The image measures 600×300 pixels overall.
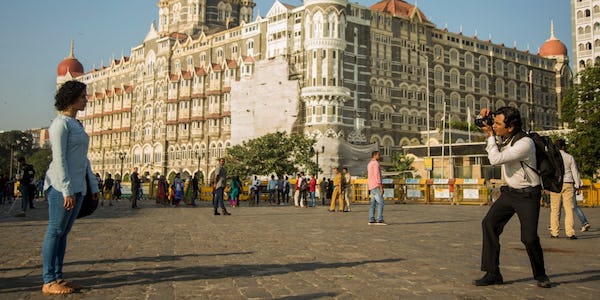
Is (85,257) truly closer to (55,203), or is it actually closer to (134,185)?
(55,203)

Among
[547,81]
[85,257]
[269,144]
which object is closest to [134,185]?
[85,257]

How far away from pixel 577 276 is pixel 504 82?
2819 inches

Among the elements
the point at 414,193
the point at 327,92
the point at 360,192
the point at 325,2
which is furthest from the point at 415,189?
the point at 325,2

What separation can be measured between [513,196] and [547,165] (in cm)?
47

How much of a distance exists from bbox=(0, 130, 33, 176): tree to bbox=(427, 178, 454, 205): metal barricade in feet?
276

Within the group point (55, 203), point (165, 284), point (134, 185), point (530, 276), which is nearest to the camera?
point (55, 203)

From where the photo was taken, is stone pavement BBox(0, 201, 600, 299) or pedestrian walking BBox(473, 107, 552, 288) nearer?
stone pavement BBox(0, 201, 600, 299)

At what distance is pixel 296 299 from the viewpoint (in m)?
4.84

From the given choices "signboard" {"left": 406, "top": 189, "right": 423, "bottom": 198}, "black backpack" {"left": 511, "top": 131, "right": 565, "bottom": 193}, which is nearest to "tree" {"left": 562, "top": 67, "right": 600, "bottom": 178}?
"signboard" {"left": 406, "top": 189, "right": 423, "bottom": 198}

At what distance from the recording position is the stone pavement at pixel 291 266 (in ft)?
17.0

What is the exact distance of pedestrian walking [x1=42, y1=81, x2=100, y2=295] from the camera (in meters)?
5.06

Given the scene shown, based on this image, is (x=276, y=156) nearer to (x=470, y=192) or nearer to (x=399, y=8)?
(x=470, y=192)

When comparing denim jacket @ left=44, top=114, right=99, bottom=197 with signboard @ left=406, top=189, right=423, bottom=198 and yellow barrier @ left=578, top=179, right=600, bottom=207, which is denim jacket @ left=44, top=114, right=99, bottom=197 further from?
signboard @ left=406, top=189, right=423, bottom=198

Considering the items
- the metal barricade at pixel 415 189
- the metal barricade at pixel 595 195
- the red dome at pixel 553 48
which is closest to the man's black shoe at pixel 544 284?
the metal barricade at pixel 595 195
